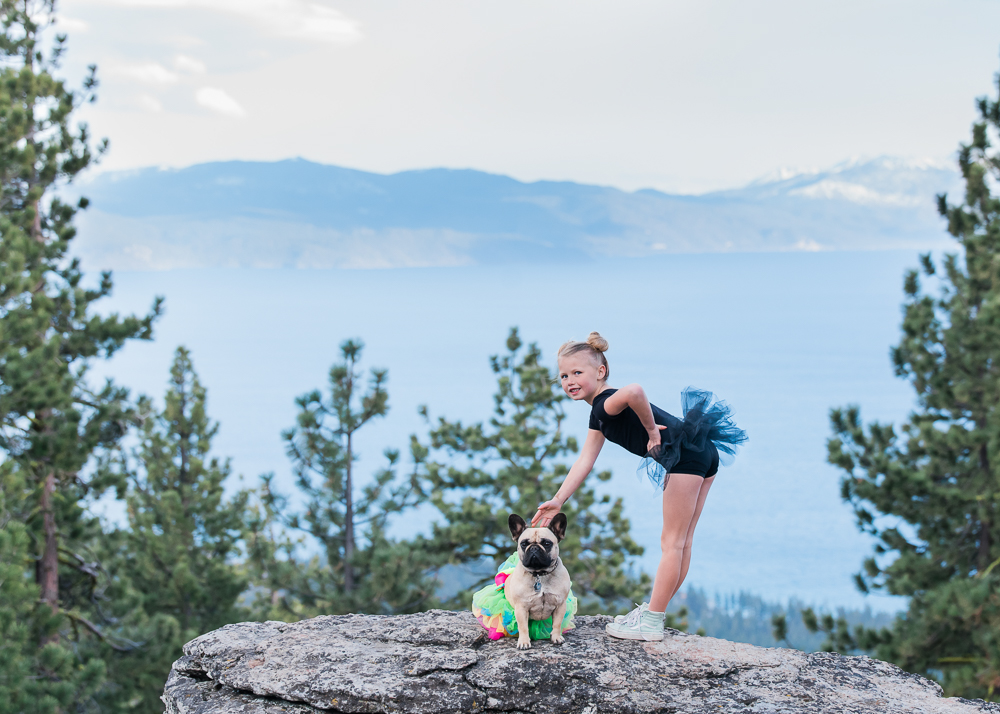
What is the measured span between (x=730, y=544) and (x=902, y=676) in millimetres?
122737

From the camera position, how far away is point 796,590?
4136 inches

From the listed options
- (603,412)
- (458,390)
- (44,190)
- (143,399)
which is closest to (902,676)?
(603,412)

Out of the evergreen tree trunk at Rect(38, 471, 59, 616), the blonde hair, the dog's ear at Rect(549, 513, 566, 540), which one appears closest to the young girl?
the blonde hair

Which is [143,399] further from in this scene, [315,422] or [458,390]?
[458,390]

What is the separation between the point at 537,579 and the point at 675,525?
1.04 meters

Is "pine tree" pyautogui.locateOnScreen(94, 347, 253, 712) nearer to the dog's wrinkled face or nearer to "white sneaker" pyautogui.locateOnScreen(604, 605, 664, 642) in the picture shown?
"white sneaker" pyautogui.locateOnScreen(604, 605, 664, 642)

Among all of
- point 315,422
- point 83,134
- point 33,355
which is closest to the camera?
point 33,355

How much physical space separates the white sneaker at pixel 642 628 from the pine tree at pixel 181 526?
14333 millimetres

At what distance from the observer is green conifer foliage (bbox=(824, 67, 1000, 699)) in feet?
47.3

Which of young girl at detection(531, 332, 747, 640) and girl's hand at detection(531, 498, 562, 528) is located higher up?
young girl at detection(531, 332, 747, 640)

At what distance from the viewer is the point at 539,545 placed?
4770mm

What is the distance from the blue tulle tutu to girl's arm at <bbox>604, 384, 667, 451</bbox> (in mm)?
102

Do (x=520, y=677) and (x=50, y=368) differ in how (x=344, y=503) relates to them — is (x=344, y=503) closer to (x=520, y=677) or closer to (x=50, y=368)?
(x=50, y=368)

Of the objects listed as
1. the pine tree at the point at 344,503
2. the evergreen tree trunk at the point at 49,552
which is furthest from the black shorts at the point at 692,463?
the evergreen tree trunk at the point at 49,552
